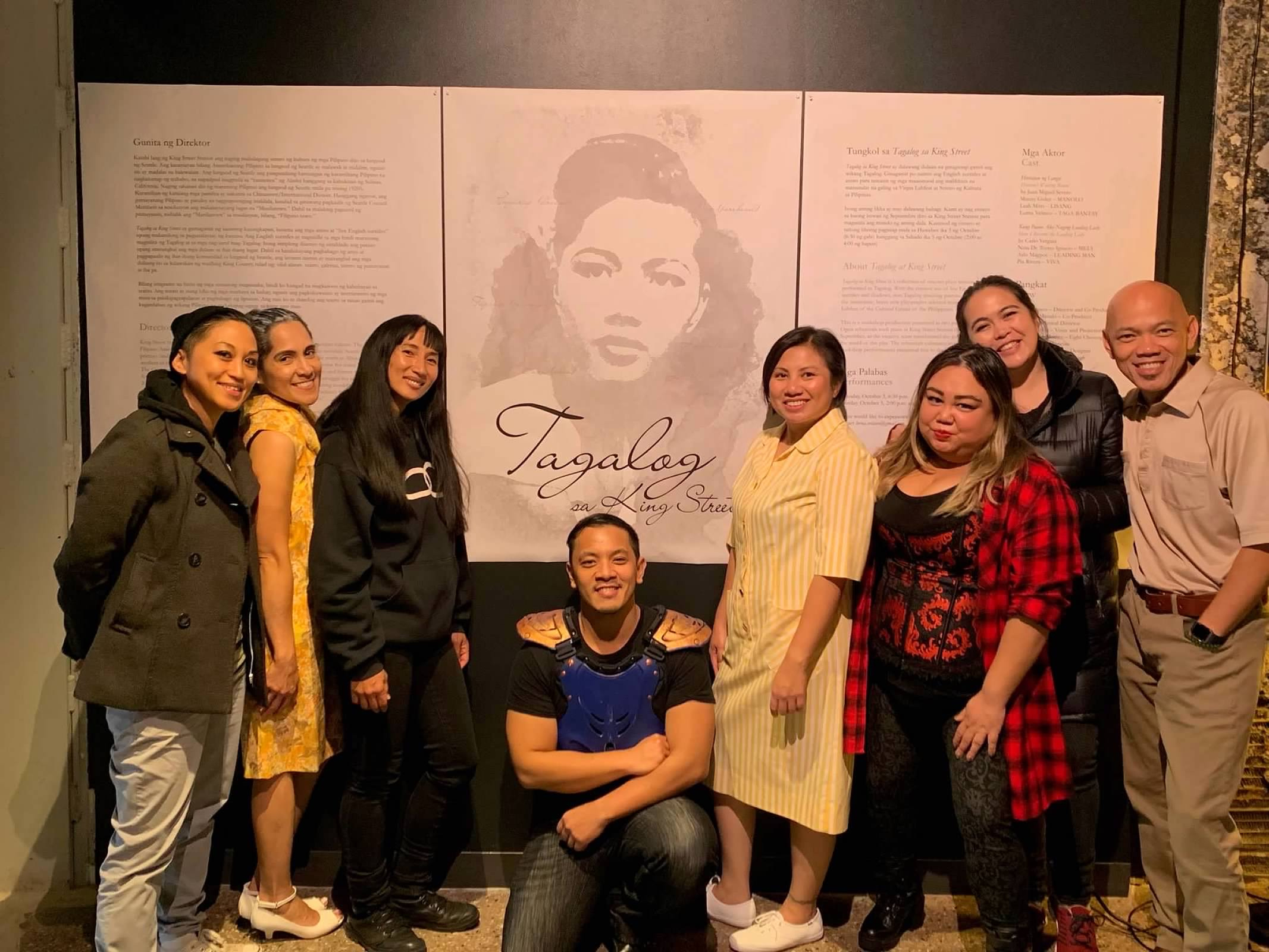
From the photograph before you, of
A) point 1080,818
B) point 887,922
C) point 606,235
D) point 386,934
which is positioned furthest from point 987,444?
point 386,934

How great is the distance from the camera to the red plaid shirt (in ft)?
6.37

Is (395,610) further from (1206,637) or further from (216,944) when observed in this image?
(1206,637)

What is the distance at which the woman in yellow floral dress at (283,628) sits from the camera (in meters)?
2.18

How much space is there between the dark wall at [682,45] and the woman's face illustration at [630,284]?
1.32 ft

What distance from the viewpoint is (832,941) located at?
2.43 metres

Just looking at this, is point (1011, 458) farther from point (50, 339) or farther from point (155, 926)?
point (50, 339)

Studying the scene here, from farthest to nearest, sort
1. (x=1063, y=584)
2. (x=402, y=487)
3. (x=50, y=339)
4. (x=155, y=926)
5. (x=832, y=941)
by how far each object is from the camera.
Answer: (x=50, y=339)
(x=832, y=941)
(x=402, y=487)
(x=155, y=926)
(x=1063, y=584)

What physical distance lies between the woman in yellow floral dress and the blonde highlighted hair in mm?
1580

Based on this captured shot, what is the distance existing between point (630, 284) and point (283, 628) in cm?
136

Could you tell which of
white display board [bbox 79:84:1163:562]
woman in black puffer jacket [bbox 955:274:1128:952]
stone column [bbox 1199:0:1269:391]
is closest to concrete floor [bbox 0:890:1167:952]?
woman in black puffer jacket [bbox 955:274:1128:952]

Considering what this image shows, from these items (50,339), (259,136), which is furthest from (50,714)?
(259,136)

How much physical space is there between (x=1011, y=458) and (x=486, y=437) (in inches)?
57.8

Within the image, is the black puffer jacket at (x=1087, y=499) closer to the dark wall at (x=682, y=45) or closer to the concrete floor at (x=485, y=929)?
the concrete floor at (x=485, y=929)

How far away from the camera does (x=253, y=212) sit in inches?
102
